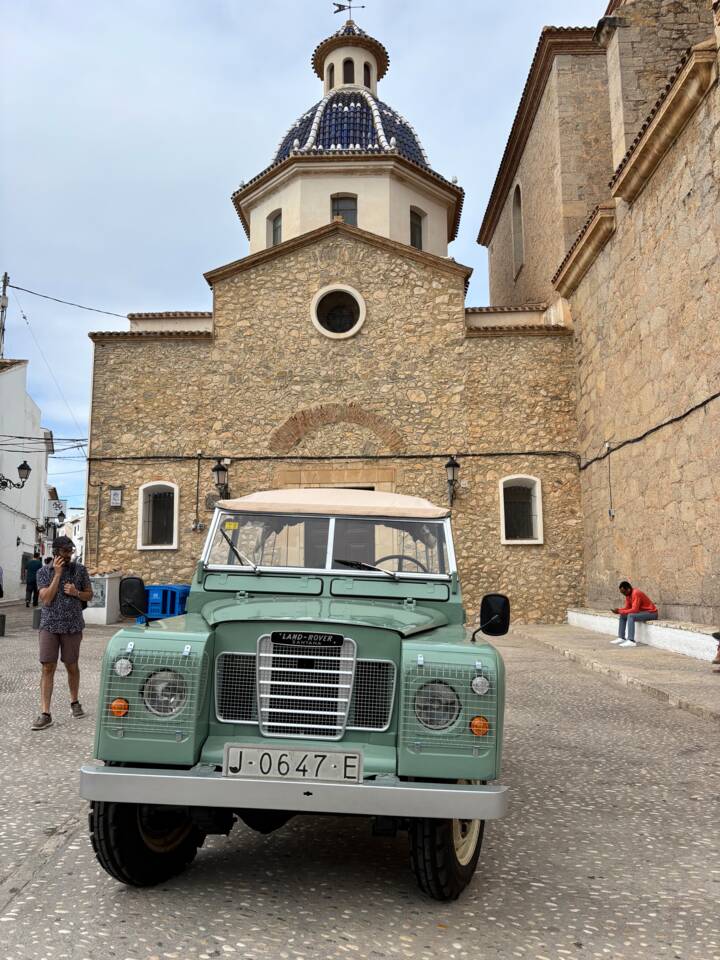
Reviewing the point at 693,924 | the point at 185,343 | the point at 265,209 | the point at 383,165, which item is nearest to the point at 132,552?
the point at 185,343

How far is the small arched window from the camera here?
23.0 m

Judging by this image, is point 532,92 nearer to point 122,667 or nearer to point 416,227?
point 416,227

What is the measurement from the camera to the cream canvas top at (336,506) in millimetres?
4461

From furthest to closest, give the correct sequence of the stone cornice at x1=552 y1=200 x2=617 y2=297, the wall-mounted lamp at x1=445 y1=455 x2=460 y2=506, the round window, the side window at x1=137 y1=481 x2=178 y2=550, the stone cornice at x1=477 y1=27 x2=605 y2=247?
the stone cornice at x1=477 y1=27 x2=605 y2=247, the round window, the side window at x1=137 y1=481 x2=178 y2=550, the wall-mounted lamp at x1=445 y1=455 x2=460 y2=506, the stone cornice at x1=552 y1=200 x2=617 y2=297

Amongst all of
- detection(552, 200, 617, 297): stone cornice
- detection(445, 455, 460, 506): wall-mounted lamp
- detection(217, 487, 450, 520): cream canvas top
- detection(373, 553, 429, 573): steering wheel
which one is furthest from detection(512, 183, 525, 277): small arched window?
detection(373, 553, 429, 573): steering wheel

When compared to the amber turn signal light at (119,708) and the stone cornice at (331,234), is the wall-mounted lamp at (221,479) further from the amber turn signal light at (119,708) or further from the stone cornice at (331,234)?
the amber turn signal light at (119,708)

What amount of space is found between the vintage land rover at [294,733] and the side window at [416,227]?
19.6m

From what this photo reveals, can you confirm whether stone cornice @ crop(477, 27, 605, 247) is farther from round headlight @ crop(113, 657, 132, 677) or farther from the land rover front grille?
round headlight @ crop(113, 657, 132, 677)

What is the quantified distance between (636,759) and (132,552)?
13.2m

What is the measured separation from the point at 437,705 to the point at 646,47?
14.9m

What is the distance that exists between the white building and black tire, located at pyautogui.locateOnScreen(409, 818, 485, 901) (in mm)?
26934

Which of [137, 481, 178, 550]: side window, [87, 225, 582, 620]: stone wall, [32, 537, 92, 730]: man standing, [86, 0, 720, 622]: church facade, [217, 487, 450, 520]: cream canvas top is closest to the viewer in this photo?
[217, 487, 450, 520]: cream canvas top

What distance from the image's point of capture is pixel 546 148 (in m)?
19.3

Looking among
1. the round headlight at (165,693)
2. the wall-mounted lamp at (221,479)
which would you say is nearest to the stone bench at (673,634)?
the wall-mounted lamp at (221,479)
